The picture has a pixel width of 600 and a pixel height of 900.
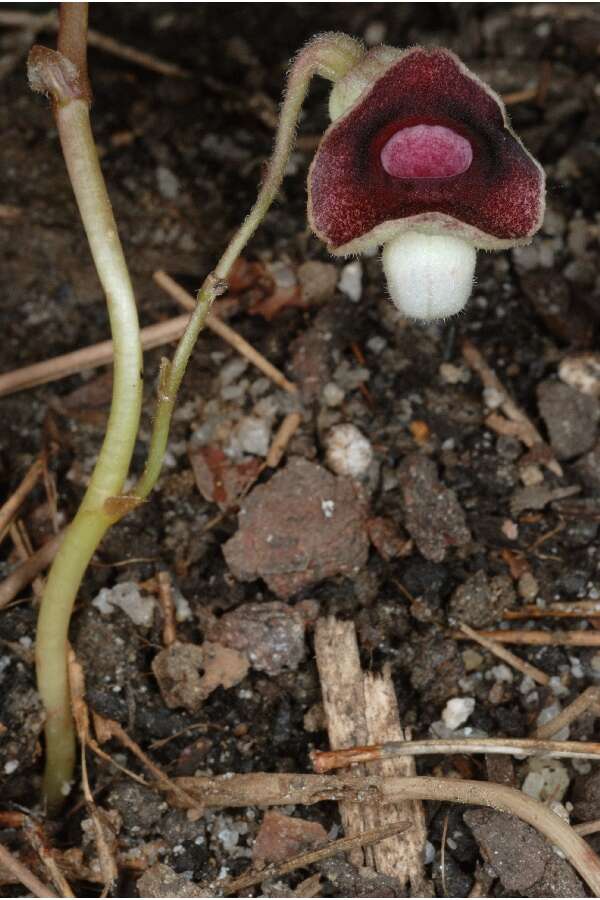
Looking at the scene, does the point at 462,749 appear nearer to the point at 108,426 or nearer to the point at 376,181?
the point at 108,426

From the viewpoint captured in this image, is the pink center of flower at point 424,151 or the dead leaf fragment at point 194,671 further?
the dead leaf fragment at point 194,671

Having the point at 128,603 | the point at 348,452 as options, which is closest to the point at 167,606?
the point at 128,603

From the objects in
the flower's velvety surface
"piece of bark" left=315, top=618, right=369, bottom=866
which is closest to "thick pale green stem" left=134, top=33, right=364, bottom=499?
the flower's velvety surface

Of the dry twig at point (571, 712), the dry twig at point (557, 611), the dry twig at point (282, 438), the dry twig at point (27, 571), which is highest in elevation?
the dry twig at point (282, 438)

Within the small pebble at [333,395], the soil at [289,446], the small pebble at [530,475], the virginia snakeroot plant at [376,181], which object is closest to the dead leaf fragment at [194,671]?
the soil at [289,446]

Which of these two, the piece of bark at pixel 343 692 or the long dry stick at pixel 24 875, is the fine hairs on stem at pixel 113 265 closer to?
the long dry stick at pixel 24 875
